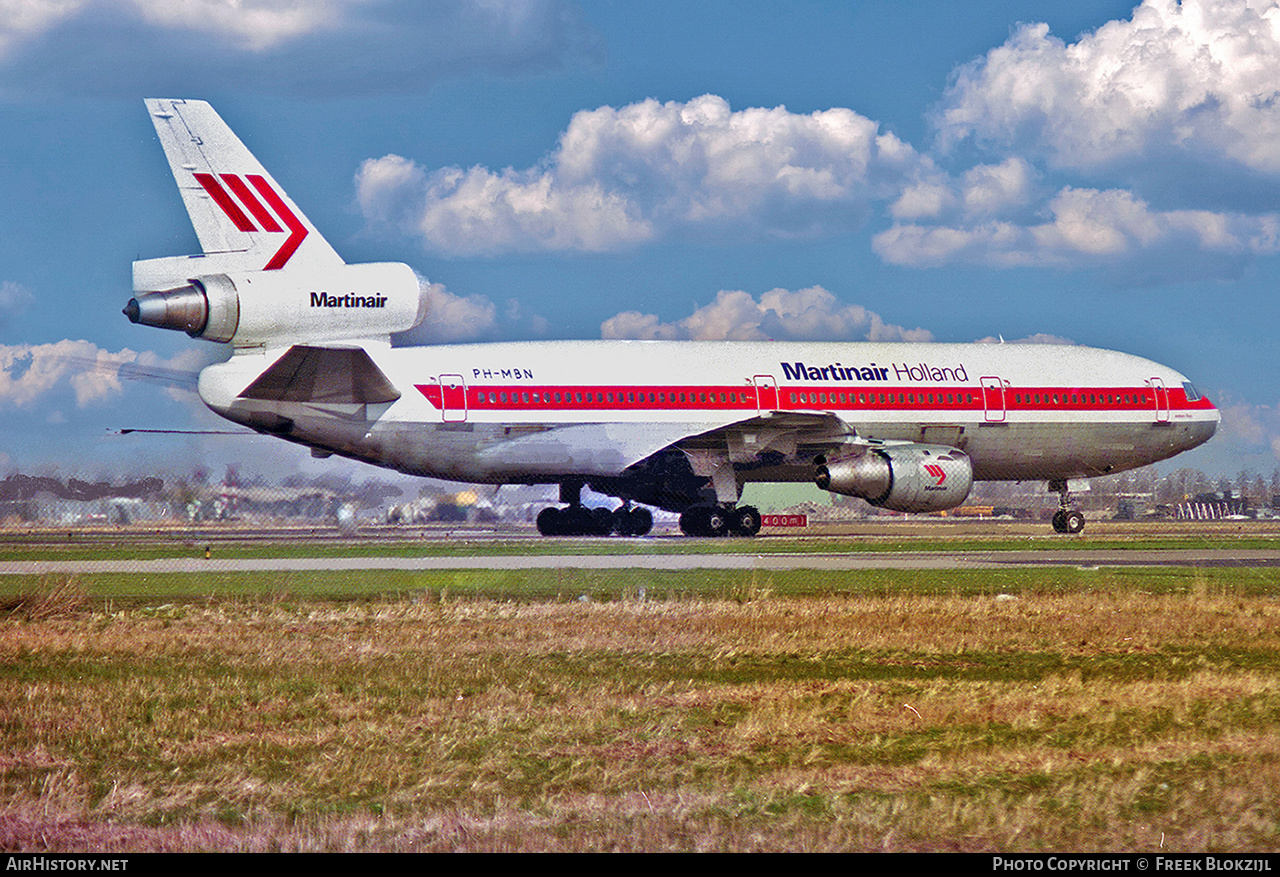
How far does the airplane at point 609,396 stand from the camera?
88.7ft

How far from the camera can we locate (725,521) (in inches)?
1395

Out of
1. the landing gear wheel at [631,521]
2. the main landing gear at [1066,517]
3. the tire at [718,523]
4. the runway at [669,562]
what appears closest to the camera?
the runway at [669,562]

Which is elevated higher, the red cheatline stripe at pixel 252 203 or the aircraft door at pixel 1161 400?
the red cheatline stripe at pixel 252 203

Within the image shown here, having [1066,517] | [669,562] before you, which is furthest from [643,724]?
[1066,517]

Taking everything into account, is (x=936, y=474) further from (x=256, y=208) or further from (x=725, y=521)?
(x=256, y=208)

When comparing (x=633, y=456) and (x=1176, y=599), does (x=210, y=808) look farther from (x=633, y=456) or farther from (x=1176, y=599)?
(x=633, y=456)

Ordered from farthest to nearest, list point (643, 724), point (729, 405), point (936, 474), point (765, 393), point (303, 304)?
point (765, 393) < point (729, 405) < point (936, 474) < point (303, 304) < point (643, 724)

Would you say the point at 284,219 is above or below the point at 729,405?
above

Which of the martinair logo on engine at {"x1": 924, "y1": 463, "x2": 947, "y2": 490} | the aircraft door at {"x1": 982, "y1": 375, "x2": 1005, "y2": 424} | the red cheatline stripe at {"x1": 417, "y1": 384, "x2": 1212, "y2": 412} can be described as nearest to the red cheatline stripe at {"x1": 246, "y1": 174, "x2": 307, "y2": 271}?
the red cheatline stripe at {"x1": 417, "y1": 384, "x2": 1212, "y2": 412}

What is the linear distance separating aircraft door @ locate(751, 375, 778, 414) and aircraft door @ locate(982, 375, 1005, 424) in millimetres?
6510

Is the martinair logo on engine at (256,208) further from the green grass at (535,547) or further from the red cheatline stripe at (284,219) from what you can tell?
the green grass at (535,547)

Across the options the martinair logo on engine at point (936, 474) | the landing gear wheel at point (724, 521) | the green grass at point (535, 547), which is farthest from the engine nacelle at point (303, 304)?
the martinair logo on engine at point (936, 474)

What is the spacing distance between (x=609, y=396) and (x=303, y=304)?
9.35m

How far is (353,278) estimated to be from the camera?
88.1ft
